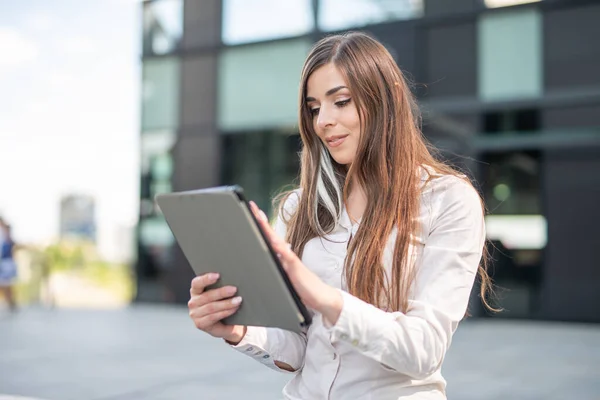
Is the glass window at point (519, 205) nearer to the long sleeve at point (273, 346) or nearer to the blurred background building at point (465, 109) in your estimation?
the blurred background building at point (465, 109)

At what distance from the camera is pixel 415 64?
34.3 ft

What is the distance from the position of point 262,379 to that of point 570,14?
277 inches

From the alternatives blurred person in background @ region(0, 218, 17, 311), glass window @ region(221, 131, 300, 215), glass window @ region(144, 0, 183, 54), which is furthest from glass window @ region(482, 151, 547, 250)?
blurred person in background @ region(0, 218, 17, 311)

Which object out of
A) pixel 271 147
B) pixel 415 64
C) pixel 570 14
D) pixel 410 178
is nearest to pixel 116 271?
pixel 271 147

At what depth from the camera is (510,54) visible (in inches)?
384

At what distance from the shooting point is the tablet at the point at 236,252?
53.1 inches

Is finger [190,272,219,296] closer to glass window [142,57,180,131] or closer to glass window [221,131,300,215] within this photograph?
glass window [221,131,300,215]

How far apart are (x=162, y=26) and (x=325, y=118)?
11474mm

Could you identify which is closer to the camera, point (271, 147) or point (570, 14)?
point (570, 14)

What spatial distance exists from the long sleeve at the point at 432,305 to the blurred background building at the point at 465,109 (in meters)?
7.77

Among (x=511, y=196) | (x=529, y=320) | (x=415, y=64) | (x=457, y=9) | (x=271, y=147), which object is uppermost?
(x=457, y=9)

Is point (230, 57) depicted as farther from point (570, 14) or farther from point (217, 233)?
point (217, 233)

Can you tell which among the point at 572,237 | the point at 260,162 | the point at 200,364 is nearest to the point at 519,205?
the point at 572,237

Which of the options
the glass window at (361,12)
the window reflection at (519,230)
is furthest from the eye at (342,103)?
the glass window at (361,12)
